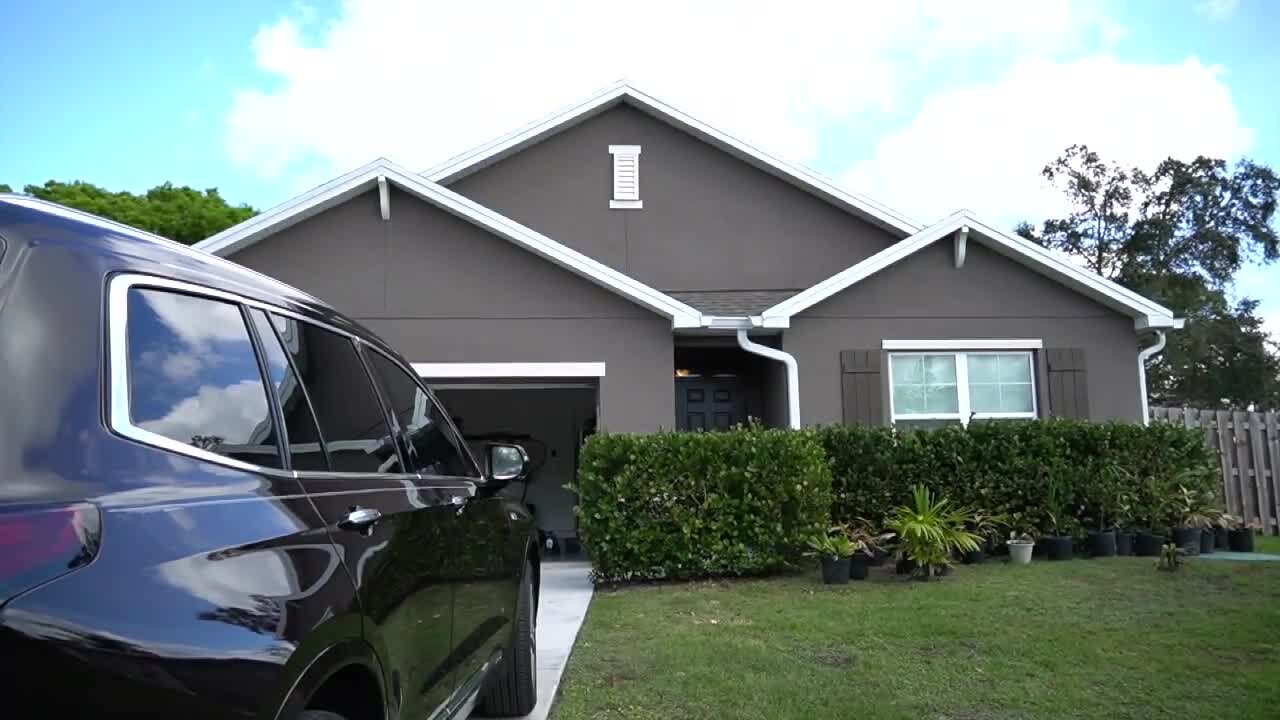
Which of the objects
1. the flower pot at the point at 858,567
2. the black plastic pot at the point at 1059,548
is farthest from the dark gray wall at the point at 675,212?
Answer: the flower pot at the point at 858,567

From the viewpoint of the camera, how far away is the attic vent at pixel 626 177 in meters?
13.9

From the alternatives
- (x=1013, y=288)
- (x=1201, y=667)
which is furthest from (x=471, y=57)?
(x=1201, y=667)

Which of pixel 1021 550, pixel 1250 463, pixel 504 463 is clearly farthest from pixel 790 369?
pixel 504 463

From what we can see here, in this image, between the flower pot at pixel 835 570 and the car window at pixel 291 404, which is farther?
the flower pot at pixel 835 570

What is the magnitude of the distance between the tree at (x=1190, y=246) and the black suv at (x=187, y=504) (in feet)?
94.7

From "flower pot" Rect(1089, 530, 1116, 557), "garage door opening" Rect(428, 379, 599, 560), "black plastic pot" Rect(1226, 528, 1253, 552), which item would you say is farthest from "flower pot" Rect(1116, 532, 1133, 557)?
"garage door opening" Rect(428, 379, 599, 560)

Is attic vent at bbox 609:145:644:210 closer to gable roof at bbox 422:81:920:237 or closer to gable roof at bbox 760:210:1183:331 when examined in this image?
gable roof at bbox 422:81:920:237

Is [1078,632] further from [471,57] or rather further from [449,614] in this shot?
[471,57]

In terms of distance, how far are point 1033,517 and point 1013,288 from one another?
305cm

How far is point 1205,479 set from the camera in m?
10.3

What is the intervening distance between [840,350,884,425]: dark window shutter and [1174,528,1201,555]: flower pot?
3274 millimetres

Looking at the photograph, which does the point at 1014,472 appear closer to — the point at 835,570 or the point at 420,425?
the point at 835,570

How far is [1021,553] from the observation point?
962cm

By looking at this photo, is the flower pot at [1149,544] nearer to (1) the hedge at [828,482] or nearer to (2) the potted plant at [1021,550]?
(1) the hedge at [828,482]
